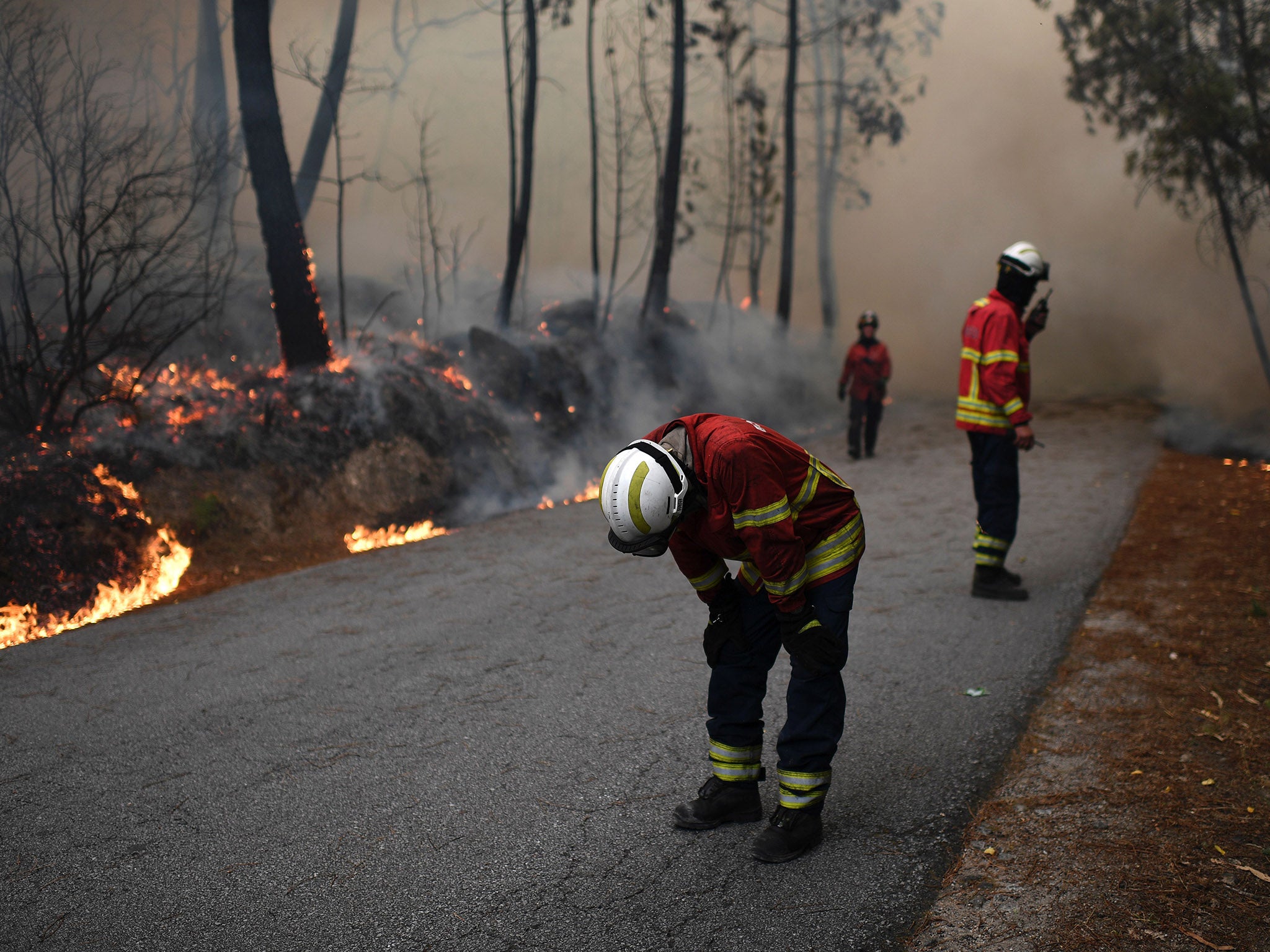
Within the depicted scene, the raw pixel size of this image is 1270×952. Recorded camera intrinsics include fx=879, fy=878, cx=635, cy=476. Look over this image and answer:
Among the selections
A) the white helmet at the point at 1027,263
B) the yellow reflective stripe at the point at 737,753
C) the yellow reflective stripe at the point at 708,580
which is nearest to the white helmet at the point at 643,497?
the yellow reflective stripe at the point at 708,580

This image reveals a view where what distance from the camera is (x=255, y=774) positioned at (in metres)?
3.44

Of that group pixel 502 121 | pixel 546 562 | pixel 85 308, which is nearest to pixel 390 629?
pixel 546 562

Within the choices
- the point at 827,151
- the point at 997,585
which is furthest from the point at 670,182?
the point at 997,585

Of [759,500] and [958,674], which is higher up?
[759,500]

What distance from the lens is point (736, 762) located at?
2986 millimetres

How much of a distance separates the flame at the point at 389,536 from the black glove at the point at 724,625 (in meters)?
4.92

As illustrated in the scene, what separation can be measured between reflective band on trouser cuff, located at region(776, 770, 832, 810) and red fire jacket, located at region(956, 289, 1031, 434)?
127 inches

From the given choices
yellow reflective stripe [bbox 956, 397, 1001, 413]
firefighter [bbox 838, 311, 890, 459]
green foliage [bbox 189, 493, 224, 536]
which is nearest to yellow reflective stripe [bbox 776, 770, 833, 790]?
yellow reflective stripe [bbox 956, 397, 1001, 413]

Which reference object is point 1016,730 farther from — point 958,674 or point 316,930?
point 316,930

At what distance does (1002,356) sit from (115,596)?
6063 mm

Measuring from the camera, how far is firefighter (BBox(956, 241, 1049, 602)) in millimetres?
5363

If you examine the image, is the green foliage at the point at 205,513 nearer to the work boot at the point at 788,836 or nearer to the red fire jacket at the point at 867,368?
the work boot at the point at 788,836

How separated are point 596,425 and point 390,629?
6504mm

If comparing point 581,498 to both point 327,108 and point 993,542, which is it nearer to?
point 327,108
